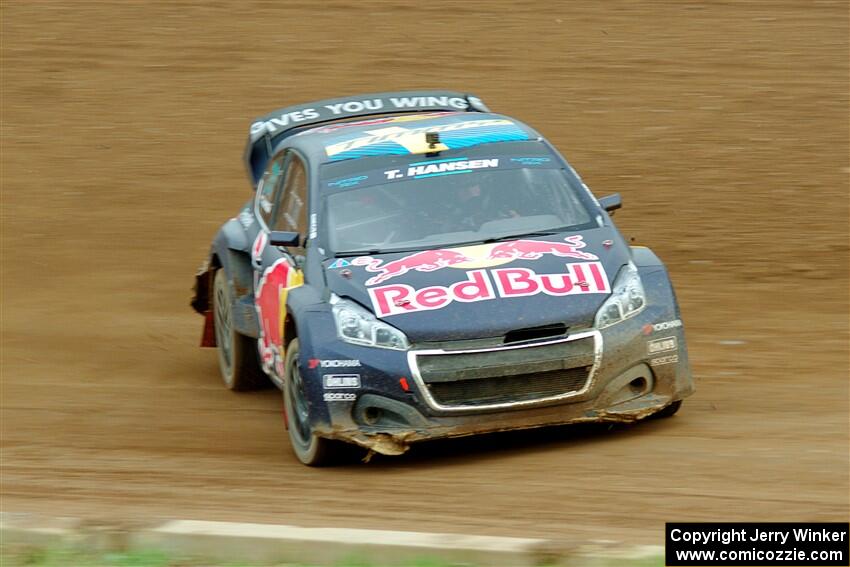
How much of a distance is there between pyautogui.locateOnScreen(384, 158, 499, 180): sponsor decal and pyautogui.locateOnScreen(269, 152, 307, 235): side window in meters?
0.57

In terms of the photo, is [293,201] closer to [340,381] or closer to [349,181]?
[349,181]

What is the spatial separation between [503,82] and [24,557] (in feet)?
44.0

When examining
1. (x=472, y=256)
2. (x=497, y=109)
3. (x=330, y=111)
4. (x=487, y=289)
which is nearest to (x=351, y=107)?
(x=330, y=111)

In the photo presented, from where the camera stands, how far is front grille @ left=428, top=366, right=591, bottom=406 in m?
7.65

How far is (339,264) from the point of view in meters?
8.30

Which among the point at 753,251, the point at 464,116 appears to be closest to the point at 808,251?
the point at 753,251

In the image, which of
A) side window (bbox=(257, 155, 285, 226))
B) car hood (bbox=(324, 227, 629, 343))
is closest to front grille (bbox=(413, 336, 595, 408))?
car hood (bbox=(324, 227, 629, 343))

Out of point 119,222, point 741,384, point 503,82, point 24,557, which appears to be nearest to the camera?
point 24,557

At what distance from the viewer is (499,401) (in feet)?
25.2

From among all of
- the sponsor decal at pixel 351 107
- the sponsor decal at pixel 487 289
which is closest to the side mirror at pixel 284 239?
the sponsor decal at pixel 487 289

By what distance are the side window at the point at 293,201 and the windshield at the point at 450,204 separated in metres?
0.28

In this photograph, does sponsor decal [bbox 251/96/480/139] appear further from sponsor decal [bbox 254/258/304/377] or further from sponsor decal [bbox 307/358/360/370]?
sponsor decal [bbox 307/358/360/370]

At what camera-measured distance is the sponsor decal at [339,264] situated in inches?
325

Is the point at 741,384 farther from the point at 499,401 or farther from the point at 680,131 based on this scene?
the point at 680,131
